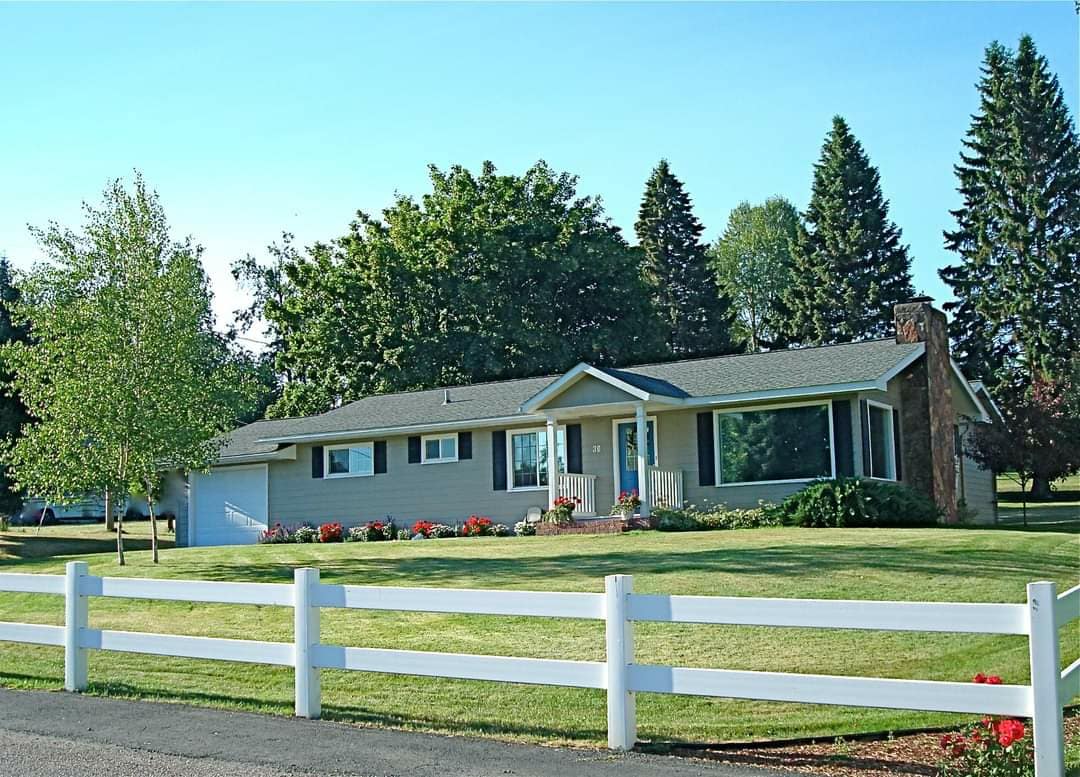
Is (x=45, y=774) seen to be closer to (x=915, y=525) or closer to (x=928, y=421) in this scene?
(x=915, y=525)

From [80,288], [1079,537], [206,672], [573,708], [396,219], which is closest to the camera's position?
[573,708]

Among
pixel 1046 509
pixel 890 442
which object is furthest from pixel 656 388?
pixel 1046 509

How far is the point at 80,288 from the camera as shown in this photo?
2147cm

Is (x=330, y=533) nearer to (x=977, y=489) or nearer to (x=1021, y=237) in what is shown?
(x=977, y=489)

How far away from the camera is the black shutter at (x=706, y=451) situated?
25016 millimetres

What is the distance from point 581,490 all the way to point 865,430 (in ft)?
20.3

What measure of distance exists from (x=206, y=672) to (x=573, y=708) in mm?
3944

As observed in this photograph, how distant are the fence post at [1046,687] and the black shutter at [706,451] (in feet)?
61.0

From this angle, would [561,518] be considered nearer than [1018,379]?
Yes

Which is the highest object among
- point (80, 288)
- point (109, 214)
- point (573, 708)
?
point (109, 214)

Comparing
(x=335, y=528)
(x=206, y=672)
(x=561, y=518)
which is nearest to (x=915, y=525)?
(x=561, y=518)

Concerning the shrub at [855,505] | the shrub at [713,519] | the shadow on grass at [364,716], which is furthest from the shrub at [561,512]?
the shadow on grass at [364,716]

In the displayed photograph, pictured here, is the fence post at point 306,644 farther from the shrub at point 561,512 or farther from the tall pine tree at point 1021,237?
the tall pine tree at point 1021,237

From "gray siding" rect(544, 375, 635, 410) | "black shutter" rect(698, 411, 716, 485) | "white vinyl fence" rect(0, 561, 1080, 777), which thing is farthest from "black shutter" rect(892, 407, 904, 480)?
"white vinyl fence" rect(0, 561, 1080, 777)
